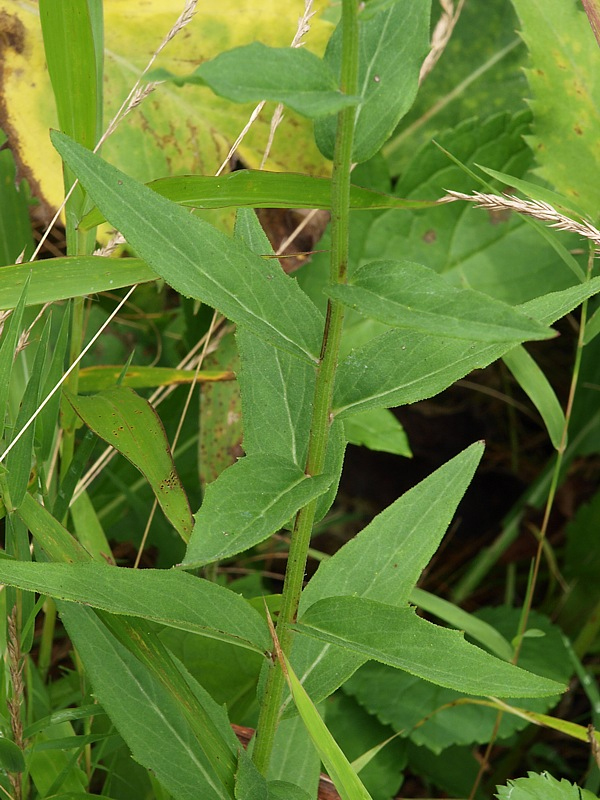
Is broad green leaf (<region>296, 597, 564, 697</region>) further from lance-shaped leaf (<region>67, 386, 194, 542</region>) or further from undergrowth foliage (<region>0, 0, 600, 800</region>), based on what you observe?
lance-shaped leaf (<region>67, 386, 194, 542</region>)

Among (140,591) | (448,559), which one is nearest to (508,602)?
(448,559)

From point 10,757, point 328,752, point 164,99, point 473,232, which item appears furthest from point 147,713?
point 473,232

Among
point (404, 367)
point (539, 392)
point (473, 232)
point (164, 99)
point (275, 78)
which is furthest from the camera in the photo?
point (473, 232)

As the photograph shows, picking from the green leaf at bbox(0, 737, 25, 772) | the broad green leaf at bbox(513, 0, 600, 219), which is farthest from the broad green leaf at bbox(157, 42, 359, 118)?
the broad green leaf at bbox(513, 0, 600, 219)

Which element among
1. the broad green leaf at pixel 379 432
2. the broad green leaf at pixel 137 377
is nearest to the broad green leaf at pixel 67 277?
the broad green leaf at pixel 137 377

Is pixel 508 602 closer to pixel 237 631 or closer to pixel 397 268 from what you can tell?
pixel 237 631

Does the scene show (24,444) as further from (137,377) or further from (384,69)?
(384,69)
